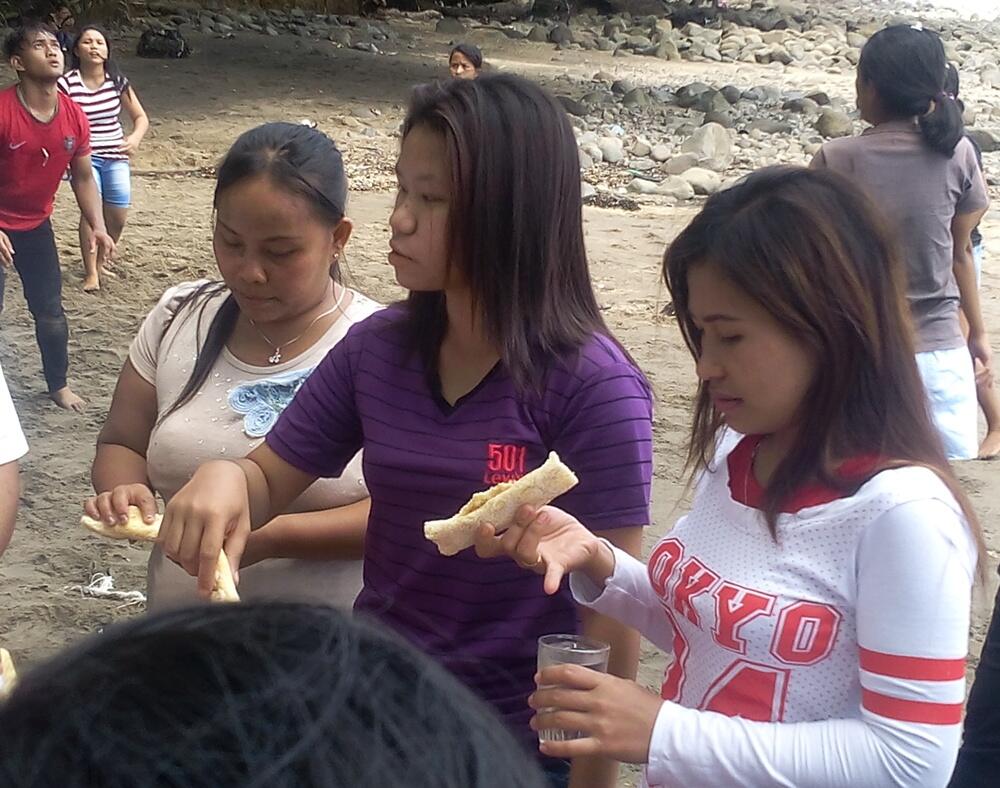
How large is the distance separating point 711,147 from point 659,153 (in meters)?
0.55

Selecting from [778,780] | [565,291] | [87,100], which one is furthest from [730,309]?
[87,100]

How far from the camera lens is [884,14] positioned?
34.5m

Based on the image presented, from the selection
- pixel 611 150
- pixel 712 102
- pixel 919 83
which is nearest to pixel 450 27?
pixel 712 102

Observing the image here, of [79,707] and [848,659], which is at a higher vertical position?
[79,707]

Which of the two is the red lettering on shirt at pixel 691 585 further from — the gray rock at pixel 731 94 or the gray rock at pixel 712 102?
the gray rock at pixel 731 94

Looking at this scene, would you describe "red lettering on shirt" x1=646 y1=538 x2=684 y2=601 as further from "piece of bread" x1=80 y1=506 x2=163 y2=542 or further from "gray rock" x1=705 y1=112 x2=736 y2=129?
"gray rock" x1=705 y1=112 x2=736 y2=129

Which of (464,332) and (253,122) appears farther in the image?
(253,122)

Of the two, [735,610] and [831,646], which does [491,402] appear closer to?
[735,610]

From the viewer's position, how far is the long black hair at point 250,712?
73cm

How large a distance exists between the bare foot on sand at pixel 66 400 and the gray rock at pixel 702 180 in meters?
7.00

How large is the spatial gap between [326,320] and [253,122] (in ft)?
38.9

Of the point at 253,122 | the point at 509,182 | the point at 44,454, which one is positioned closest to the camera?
the point at 509,182

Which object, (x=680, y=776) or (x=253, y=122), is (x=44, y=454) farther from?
(x=253, y=122)

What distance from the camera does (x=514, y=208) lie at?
76.3 inches
